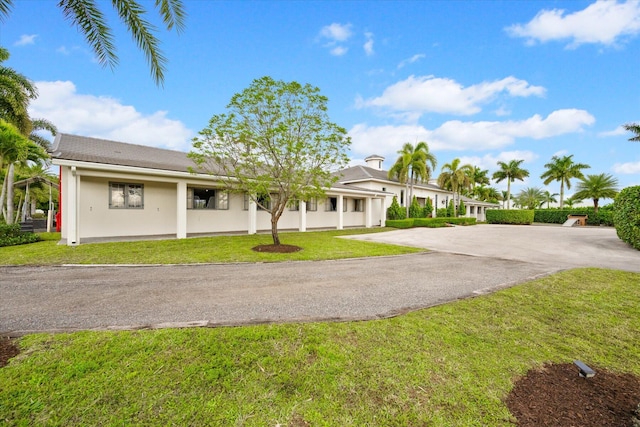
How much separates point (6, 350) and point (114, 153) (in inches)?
545

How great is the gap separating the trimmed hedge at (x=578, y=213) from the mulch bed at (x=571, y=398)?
39.3 m

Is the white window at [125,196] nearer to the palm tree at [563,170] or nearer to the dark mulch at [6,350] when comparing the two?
the dark mulch at [6,350]

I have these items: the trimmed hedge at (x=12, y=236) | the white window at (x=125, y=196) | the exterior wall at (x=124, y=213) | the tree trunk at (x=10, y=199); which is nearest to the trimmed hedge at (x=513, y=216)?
the exterior wall at (x=124, y=213)

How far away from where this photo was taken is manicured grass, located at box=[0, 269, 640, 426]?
2.12 meters

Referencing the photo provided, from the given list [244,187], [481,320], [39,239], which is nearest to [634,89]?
[481,320]

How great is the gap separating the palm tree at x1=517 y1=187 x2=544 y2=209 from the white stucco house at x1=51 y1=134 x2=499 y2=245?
52015 mm

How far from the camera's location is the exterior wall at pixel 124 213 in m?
12.0

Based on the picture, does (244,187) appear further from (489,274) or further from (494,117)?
(494,117)

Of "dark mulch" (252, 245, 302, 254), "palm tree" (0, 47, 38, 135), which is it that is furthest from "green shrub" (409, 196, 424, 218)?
"palm tree" (0, 47, 38, 135)

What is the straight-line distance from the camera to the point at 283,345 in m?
3.13

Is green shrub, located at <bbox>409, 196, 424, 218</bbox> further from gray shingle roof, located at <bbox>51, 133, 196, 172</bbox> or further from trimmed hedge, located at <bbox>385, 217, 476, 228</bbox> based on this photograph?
gray shingle roof, located at <bbox>51, 133, 196, 172</bbox>

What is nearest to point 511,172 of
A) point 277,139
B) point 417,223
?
point 417,223

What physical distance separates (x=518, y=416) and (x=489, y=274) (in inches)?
230

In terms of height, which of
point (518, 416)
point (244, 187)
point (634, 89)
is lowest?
point (518, 416)
